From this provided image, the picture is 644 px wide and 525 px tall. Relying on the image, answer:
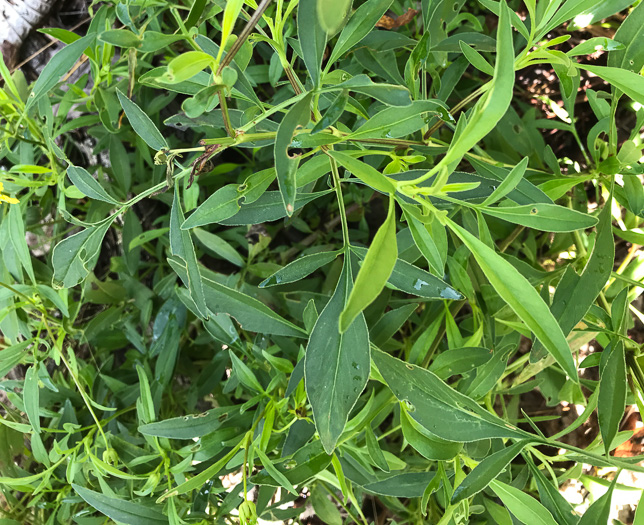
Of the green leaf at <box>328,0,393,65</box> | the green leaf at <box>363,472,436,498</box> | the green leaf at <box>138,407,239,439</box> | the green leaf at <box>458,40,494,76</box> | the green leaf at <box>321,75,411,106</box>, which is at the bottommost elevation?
the green leaf at <box>363,472,436,498</box>

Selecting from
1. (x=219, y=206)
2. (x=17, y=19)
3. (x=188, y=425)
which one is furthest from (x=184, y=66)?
(x=17, y=19)

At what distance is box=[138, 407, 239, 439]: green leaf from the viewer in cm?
65

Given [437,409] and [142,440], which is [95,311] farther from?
[437,409]

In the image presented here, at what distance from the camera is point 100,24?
0.76 metres

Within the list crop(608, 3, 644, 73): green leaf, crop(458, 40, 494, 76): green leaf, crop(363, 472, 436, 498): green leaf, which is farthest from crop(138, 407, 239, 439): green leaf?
crop(608, 3, 644, 73): green leaf

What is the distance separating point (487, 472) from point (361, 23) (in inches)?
18.6

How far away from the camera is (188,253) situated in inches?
19.2

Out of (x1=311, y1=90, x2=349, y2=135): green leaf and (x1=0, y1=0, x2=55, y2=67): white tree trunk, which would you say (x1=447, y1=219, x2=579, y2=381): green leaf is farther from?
(x1=0, y1=0, x2=55, y2=67): white tree trunk

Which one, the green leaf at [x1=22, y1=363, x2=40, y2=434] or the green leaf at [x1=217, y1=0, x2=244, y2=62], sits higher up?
the green leaf at [x1=217, y1=0, x2=244, y2=62]

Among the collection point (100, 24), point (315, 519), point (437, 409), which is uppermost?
point (100, 24)

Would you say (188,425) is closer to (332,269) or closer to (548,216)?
(332,269)

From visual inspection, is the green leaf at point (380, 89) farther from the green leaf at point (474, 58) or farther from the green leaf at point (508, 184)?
the green leaf at point (474, 58)

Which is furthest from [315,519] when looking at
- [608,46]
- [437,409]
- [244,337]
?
[608,46]

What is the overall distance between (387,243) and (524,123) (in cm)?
72
